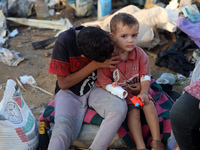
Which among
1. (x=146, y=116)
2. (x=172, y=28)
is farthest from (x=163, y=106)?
(x=172, y=28)

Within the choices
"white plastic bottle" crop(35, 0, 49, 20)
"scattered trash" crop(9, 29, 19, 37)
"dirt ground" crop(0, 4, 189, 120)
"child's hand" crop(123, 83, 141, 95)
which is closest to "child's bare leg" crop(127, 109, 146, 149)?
"child's hand" crop(123, 83, 141, 95)

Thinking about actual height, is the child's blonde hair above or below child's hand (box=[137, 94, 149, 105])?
above

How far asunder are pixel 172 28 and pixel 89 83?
2828mm

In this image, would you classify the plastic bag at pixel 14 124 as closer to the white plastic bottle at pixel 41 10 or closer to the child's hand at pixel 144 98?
A: the child's hand at pixel 144 98

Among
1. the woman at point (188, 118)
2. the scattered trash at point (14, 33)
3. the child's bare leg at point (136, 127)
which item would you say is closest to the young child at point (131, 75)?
the child's bare leg at point (136, 127)

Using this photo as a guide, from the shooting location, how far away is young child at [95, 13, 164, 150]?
2264 millimetres

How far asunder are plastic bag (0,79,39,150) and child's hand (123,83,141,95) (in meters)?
1.03

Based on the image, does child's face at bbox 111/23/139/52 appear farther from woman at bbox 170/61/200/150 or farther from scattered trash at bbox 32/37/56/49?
scattered trash at bbox 32/37/56/49

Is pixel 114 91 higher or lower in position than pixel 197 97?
lower

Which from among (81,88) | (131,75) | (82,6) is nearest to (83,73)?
(81,88)

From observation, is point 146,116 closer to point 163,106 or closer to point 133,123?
point 133,123

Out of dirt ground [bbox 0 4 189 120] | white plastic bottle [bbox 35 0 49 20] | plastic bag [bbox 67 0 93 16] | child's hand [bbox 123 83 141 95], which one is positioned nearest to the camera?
child's hand [bbox 123 83 141 95]

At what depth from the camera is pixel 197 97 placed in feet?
5.29

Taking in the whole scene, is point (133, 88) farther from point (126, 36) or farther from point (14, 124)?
point (14, 124)
